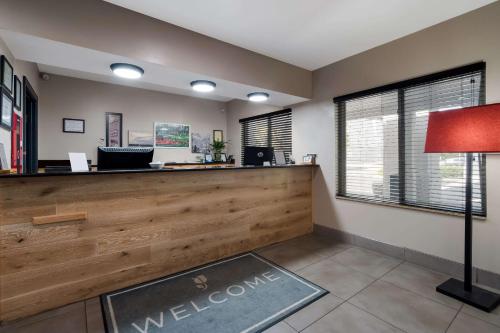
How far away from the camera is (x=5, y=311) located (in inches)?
68.1

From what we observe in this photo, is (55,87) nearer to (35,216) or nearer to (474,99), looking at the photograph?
(35,216)

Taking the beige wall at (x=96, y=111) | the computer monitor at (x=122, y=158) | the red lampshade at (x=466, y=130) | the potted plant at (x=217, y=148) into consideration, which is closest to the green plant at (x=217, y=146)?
the potted plant at (x=217, y=148)

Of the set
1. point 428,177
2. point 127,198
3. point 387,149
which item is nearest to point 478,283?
point 428,177

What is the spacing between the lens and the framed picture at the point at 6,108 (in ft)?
7.08

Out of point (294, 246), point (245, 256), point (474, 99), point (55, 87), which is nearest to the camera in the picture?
point (474, 99)

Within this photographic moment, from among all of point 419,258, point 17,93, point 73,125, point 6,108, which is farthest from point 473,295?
point 73,125

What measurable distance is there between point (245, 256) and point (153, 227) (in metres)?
1.15

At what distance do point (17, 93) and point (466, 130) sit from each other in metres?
4.42

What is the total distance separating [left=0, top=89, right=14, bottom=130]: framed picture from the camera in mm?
2158

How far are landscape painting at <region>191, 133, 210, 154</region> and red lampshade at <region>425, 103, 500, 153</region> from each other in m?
4.75

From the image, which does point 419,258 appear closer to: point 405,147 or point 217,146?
point 405,147

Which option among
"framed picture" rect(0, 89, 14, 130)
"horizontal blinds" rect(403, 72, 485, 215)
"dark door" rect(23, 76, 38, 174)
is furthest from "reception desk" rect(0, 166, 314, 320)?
"dark door" rect(23, 76, 38, 174)

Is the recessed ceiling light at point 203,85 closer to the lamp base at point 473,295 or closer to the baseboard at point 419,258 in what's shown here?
the baseboard at point 419,258

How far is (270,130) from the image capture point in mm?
4898
